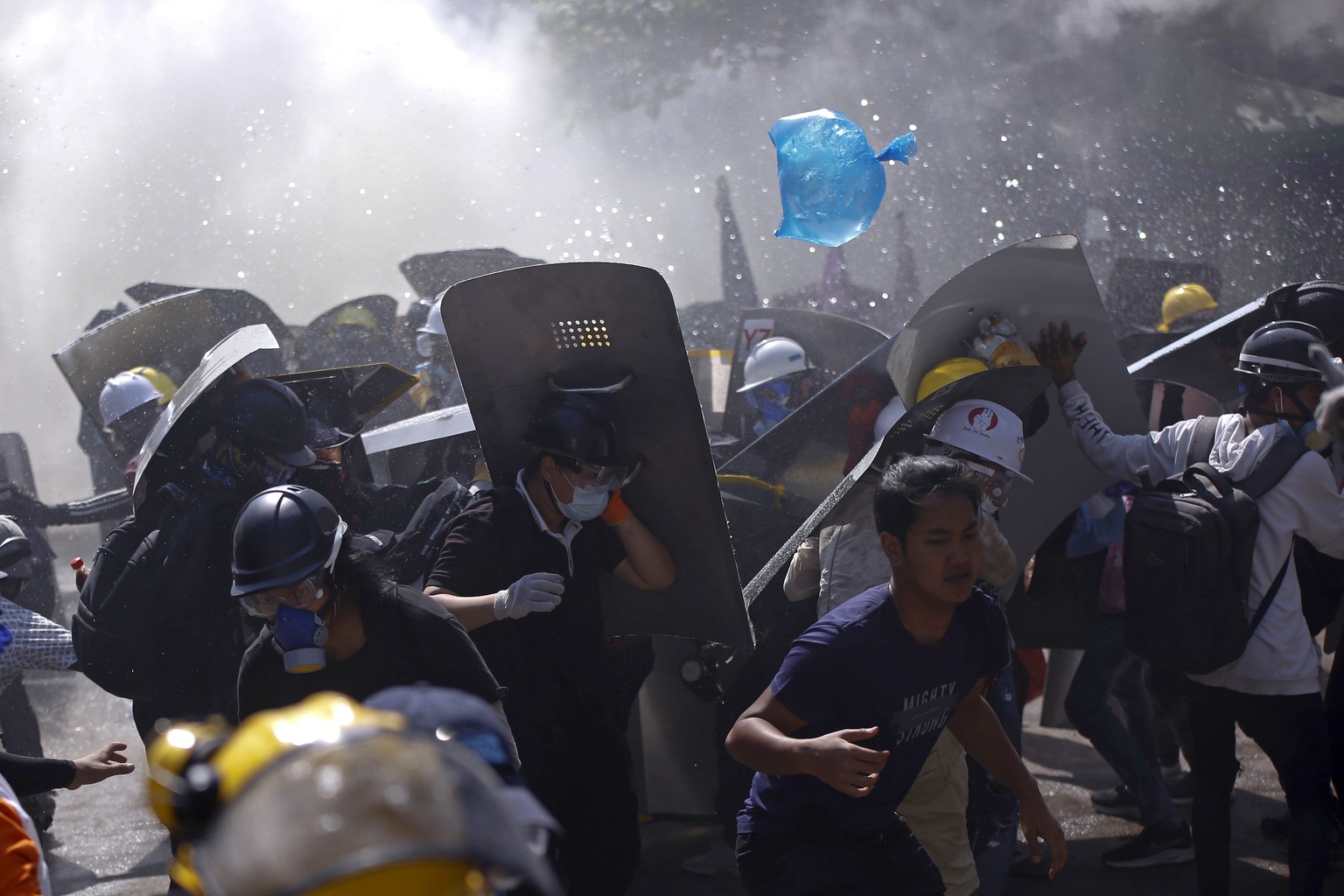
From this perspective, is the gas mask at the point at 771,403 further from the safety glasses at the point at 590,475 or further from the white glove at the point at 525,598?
the white glove at the point at 525,598

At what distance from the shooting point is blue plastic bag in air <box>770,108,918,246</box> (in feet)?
10.5

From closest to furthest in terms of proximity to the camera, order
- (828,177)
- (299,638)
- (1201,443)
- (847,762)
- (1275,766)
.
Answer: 1. (847,762)
2. (299,638)
3. (1275,766)
4. (1201,443)
5. (828,177)

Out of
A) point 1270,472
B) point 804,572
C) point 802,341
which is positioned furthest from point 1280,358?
point 802,341

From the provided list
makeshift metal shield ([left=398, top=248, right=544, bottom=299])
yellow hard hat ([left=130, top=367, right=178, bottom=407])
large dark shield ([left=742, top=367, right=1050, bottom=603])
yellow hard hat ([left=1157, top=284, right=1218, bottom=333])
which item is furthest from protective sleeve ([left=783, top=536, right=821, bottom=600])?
yellow hard hat ([left=1157, top=284, right=1218, bottom=333])

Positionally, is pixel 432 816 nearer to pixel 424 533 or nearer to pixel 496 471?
pixel 496 471

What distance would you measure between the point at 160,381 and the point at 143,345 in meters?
0.15

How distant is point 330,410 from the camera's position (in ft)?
11.1

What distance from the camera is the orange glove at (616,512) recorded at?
265 cm

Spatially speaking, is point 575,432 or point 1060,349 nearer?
point 575,432

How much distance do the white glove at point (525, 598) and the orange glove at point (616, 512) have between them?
36 centimetres

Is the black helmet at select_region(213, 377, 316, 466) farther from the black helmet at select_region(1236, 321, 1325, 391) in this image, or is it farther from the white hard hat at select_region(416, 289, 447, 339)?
the white hard hat at select_region(416, 289, 447, 339)

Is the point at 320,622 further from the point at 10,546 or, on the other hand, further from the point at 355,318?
the point at 355,318

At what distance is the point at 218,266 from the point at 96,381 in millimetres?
3778

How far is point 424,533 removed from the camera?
313 cm
